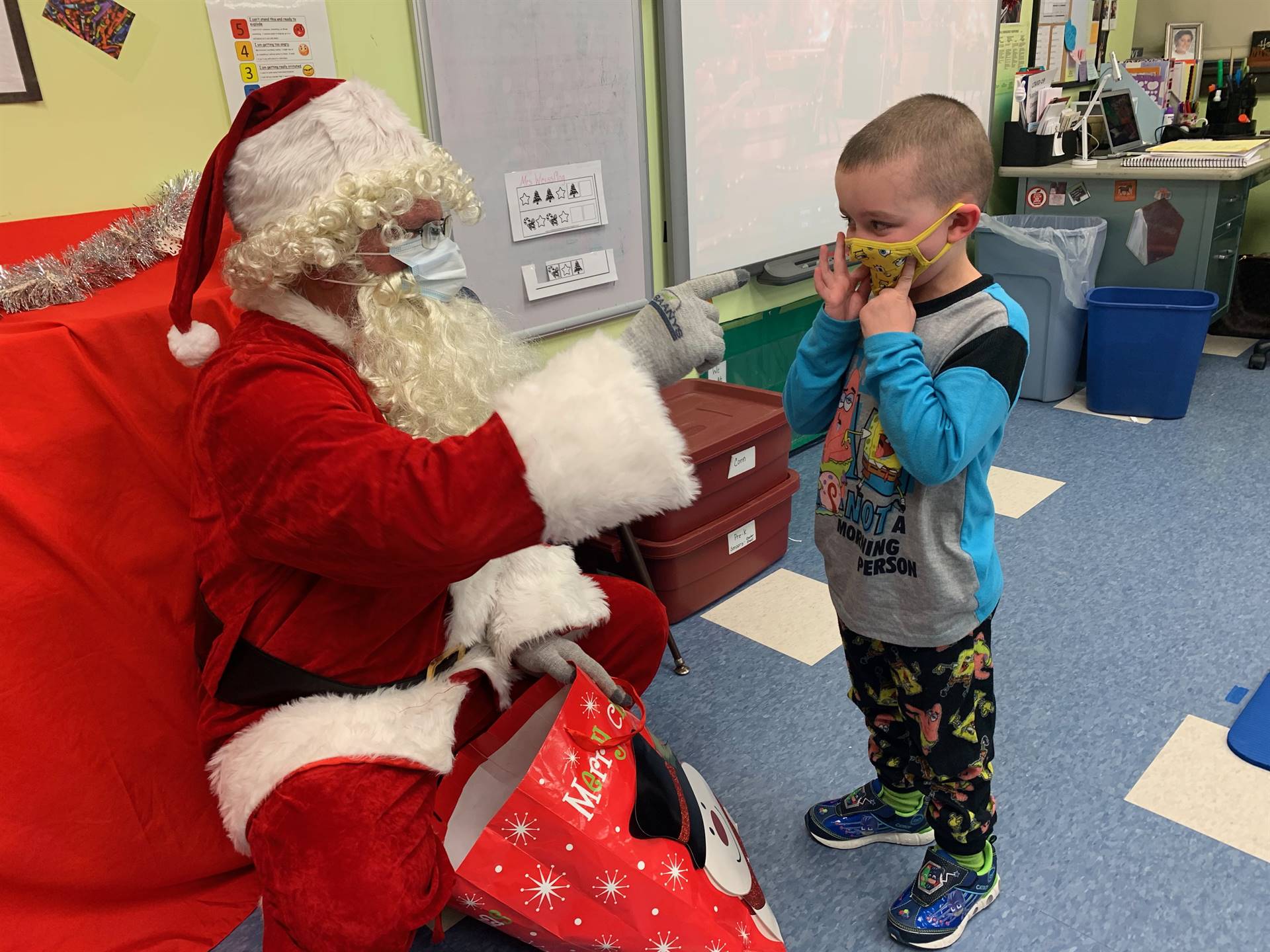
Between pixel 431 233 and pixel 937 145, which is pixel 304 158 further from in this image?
pixel 937 145

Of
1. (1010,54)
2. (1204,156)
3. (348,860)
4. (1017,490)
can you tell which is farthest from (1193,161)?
(348,860)

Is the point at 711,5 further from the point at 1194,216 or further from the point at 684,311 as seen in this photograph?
the point at 1194,216

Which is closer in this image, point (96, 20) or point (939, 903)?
point (939, 903)

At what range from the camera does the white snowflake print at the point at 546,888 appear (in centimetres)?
106

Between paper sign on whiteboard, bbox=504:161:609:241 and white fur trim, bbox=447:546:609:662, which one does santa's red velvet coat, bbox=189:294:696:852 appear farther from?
paper sign on whiteboard, bbox=504:161:609:241

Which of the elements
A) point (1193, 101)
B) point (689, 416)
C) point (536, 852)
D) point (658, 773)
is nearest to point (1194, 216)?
point (1193, 101)

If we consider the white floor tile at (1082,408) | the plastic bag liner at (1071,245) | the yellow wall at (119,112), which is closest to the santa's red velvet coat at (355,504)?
the yellow wall at (119,112)

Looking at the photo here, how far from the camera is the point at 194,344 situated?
1.08 meters

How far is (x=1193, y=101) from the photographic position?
402 centimetres

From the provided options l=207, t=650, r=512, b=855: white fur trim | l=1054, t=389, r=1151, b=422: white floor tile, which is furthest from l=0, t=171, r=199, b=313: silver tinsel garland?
l=1054, t=389, r=1151, b=422: white floor tile

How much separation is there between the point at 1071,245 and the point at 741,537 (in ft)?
5.97

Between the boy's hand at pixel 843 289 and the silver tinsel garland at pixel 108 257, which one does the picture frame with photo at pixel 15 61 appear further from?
the boy's hand at pixel 843 289

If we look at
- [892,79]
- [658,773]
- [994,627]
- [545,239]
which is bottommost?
[994,627]

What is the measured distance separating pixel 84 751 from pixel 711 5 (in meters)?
2.11
